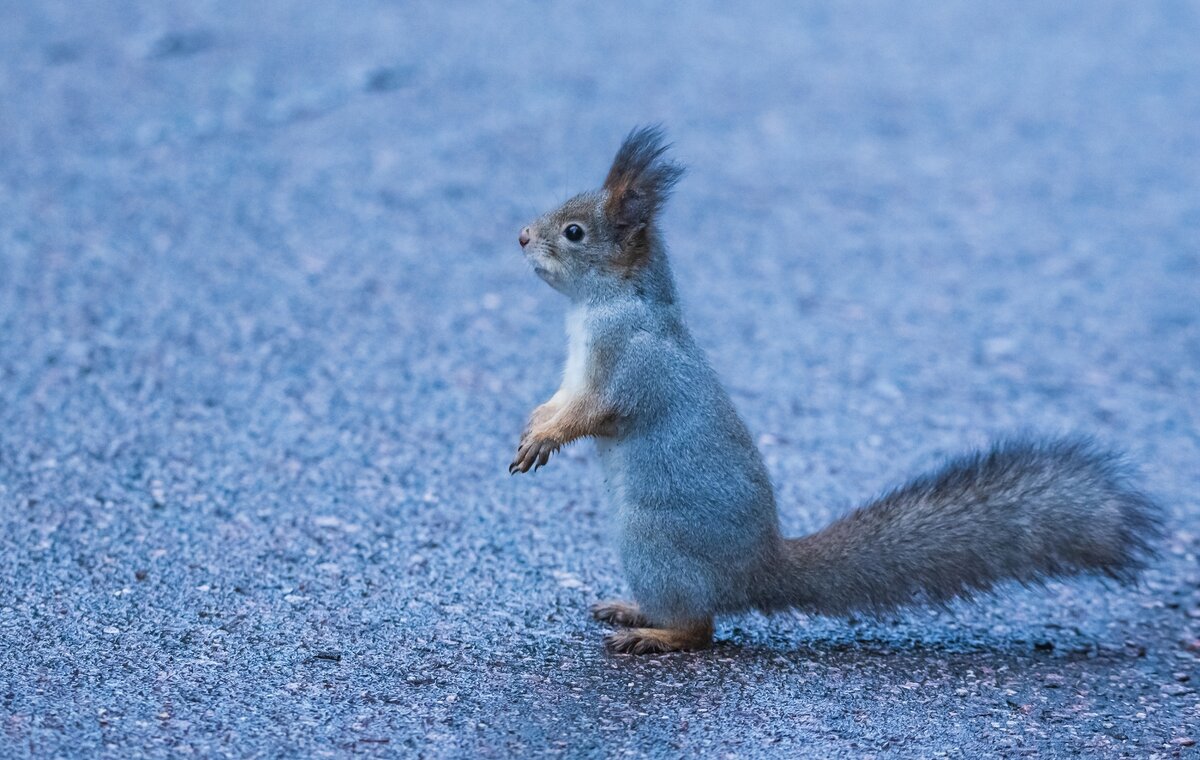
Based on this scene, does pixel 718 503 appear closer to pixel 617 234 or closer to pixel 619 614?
pixel 619 614

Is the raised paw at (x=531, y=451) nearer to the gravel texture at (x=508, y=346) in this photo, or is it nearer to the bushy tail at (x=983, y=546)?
the gravel texture at (x=508, y=346)

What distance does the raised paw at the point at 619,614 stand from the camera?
331 cm

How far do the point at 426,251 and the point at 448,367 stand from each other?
1.25 m

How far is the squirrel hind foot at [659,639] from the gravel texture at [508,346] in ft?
0.13

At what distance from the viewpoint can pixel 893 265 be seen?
6.47m

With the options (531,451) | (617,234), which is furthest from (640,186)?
(531,451)

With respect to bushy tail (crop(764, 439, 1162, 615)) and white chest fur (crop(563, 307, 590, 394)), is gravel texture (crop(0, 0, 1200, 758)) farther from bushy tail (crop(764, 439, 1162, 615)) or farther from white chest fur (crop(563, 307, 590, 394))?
white chest fur (crop(563, 307, 590, 394))

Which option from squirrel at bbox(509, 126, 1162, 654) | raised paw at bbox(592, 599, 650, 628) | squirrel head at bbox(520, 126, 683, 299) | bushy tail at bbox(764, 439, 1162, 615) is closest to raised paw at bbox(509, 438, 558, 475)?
squirrel at bbox(509, 126, 1162, 654)

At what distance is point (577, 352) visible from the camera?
319 centimetres

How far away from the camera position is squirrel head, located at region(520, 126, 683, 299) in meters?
3.19

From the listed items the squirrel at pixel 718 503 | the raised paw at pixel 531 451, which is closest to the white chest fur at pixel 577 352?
the squirrel at pixel 718 503

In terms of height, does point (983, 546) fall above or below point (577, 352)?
below

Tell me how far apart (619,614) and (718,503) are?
43cm

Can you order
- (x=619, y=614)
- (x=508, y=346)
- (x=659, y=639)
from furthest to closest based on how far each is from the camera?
(x=508, y=346)
(x=619, y=614)
(x=659, y=639)
